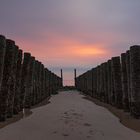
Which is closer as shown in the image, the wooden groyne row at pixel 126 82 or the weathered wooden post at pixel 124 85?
the wooden groyne row at pixel 126 82

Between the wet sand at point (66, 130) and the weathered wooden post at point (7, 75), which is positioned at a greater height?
the weathered wooden post at point (7, 75)

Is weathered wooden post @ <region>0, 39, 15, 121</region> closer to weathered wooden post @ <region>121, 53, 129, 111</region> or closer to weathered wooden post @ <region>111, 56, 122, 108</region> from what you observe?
weathered wooden post @ <region>121, 53, 129, 111</region>

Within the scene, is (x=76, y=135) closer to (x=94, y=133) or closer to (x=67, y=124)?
(x=94, y=133)

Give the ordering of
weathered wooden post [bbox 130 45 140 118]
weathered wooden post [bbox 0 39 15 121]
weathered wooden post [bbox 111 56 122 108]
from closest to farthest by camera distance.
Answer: weathered wooden post [bbox 0 39 15 121] < weathered wooden post [bbox 130 45 140 118] < weathered wooden post [bbox 111 56 122 108]

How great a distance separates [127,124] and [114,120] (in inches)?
34.9

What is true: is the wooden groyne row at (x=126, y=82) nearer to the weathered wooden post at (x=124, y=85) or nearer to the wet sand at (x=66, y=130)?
the weathered wooden post at (x=124, y=85)

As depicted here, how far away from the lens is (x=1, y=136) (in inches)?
313

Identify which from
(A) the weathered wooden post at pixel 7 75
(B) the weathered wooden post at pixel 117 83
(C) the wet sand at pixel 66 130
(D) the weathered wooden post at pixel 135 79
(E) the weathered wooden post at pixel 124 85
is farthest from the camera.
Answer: (B) the weathered wooden post at pixel 117 83

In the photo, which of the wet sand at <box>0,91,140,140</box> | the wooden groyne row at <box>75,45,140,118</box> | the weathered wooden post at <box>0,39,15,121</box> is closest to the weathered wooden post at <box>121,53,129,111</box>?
the wooden groyne row at <box>75,45,140,118</box>

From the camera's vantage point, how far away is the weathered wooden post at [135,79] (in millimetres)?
11977

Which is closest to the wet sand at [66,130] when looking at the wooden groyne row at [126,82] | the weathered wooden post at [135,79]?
the weathered wooden post at [135,79]

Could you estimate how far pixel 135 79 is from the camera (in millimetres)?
12062

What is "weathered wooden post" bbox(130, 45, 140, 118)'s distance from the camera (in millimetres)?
11977

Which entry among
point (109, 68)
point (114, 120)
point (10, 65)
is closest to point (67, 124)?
point (114, 120)
